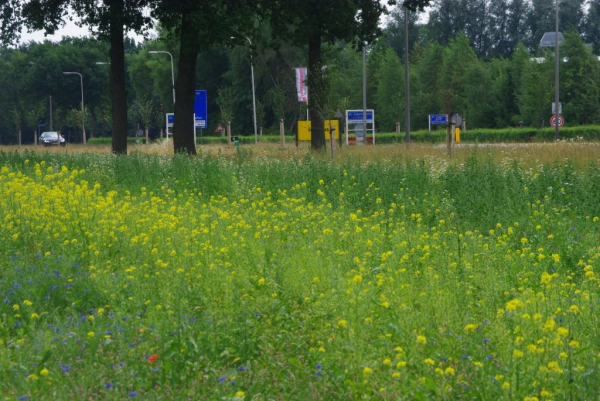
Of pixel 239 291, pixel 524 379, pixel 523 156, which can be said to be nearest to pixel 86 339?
pixel 239 291

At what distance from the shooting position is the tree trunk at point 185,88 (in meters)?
29.2

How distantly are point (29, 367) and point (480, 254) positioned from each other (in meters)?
4.65

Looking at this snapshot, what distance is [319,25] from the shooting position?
30.8m

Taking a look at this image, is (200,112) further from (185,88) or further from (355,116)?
(185,88)

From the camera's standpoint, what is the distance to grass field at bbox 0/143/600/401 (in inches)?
214

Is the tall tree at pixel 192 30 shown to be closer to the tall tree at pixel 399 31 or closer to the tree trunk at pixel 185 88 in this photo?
the tree trunk at pixel 185 88

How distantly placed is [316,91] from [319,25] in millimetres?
2620

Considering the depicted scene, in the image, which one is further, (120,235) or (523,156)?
(523,156)

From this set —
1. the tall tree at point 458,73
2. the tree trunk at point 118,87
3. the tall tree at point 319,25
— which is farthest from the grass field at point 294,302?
the tall tree at point 458,73

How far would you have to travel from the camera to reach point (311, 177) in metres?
17.0

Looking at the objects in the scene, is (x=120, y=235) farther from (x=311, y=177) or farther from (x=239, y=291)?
(x=311, y=177)

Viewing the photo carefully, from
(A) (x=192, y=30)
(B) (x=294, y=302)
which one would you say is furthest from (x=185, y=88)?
(B) (x=294, y=302)

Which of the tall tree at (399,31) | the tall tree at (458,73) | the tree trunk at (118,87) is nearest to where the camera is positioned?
the tree trunk at (118,87)

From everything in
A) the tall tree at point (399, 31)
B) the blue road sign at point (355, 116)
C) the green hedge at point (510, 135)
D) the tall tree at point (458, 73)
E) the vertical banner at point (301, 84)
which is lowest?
the green hedge at point (510, 135)
